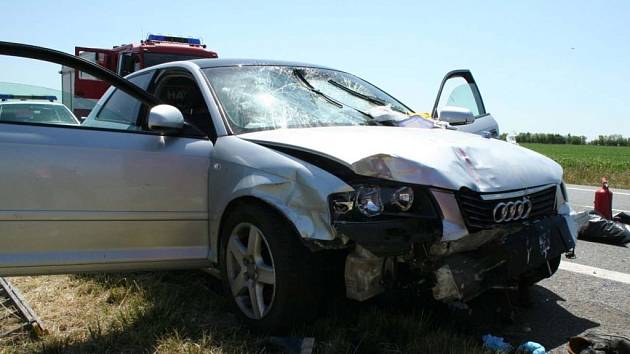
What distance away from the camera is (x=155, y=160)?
351 cm

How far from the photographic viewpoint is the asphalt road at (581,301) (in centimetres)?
343

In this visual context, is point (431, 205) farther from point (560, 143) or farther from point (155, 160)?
point (560, 143)

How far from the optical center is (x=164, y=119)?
348 centimetres

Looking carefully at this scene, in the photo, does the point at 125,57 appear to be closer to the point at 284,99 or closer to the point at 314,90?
the point at 314,90

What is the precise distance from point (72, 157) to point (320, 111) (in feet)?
5.09

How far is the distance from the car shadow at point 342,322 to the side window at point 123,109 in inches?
46.8

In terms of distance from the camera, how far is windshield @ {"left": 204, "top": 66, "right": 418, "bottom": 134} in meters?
3.67

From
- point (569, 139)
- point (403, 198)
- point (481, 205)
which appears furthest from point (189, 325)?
point (569, 139)

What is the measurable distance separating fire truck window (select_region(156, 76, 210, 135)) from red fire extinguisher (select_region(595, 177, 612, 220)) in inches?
188

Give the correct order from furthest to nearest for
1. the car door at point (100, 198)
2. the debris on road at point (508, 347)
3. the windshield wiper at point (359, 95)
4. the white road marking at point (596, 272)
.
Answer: the white road marking at point (596, 272) → the windshield wiper at point (359, 95) → the car door at point (100, 198) → the debris on road at point (508, 347)

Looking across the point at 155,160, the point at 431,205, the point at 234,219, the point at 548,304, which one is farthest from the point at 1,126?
the point at 548,304

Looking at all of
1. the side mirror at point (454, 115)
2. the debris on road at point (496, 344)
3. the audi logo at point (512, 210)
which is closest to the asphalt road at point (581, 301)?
the debris on road at point (496, 344)

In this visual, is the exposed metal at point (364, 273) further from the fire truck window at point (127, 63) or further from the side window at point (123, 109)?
the fire truck window at point (127, 63)

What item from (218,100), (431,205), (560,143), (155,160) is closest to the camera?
(431,205)
